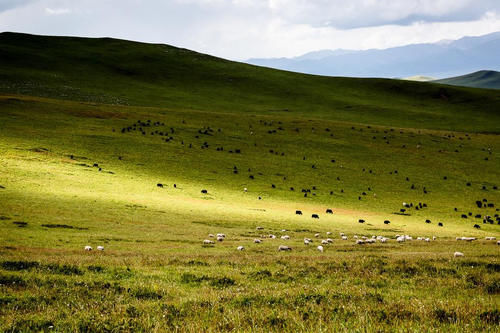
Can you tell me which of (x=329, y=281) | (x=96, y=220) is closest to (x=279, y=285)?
(x=329, y=281)

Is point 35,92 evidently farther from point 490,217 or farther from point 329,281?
point 329,281

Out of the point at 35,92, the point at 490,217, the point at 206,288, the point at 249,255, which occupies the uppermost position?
the point at 35,92

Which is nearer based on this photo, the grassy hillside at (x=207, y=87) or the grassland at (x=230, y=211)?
the grassland at (x=230, y=211)

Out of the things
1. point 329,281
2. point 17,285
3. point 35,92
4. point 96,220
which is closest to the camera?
point 17,285

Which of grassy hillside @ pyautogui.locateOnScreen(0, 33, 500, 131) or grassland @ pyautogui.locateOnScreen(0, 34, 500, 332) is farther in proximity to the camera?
grassy hillside @ pyautogui.locateOnScreen(0, 33, 500, 131)

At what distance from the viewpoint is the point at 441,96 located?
145875mm

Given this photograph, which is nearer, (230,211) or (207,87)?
(230,211)

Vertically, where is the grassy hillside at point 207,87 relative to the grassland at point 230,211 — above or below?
above

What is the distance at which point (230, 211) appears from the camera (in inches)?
1350

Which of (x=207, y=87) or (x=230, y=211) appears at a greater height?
(x=207, y=87)

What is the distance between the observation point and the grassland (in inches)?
365

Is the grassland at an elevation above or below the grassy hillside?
below

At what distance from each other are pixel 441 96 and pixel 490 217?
11491cm

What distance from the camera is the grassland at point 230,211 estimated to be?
9.28m
